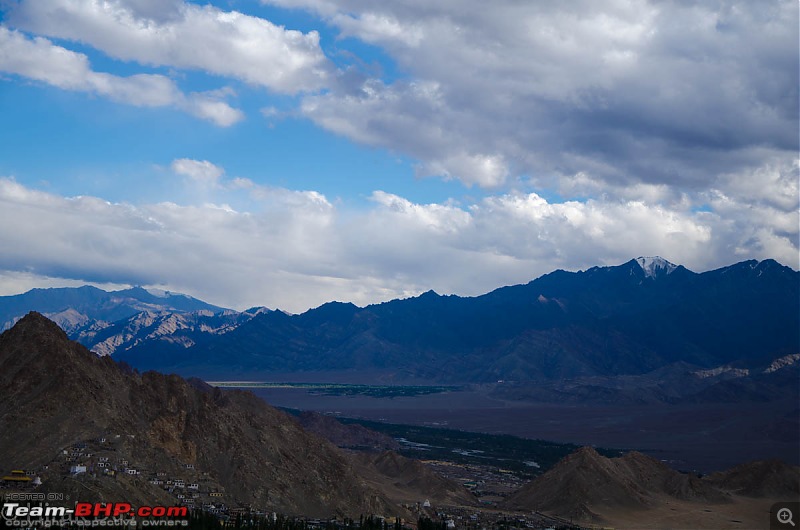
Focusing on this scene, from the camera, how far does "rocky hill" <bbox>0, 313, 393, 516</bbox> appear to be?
315 ft

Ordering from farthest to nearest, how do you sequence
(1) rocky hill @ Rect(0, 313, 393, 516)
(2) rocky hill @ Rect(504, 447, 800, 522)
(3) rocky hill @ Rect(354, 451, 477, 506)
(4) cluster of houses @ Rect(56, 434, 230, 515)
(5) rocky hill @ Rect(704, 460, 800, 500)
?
(5) rocky hill @ Rect(704, 460, 800, 500), (3) rocky hill @ Rect(354, 451, 477, 506), (2) rocky hill @ Rect(504, 447, 800, 522), (1) rocky hill @ Rect(0, 313, 393, 516), (4) cluster of houses @ Rect(56, 434, 230, 515)

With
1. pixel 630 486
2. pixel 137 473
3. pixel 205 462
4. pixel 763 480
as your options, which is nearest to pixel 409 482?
pixel 630 486

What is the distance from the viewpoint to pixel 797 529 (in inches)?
5182

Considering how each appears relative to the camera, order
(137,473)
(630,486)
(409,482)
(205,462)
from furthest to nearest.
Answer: (409,482) → (630,486) → (205,462) → (137,473)

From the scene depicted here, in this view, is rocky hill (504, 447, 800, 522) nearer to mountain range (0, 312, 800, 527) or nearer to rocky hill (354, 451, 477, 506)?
mountain range (0, 312, 800, 527)

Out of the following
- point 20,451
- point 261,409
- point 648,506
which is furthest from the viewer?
point 261,409

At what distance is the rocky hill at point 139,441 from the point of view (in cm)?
9612

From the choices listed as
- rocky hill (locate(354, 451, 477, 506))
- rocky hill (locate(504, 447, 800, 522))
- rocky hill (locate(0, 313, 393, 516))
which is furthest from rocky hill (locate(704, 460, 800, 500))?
rocky hill (locate(0, 313, 393, 516))

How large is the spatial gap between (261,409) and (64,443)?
63125mm

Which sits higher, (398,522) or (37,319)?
(37,319)

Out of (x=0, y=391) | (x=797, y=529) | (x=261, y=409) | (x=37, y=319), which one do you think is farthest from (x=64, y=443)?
(x=797, y=529)

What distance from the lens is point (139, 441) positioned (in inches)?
4134

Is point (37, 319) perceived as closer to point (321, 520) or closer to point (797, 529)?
point (321, 520)

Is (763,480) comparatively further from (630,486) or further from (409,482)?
(409,482)
